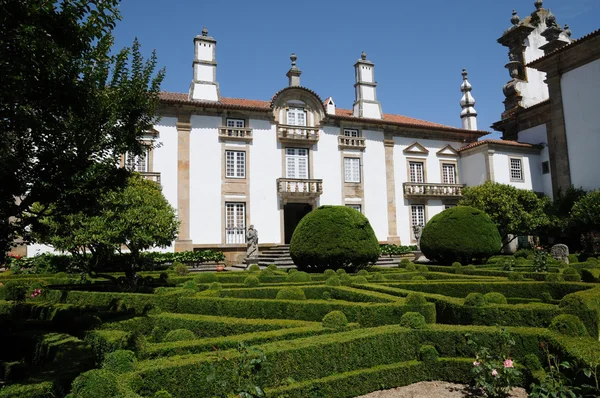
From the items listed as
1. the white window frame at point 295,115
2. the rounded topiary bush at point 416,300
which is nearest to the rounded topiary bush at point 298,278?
the rounded topiary bush at point 416,300

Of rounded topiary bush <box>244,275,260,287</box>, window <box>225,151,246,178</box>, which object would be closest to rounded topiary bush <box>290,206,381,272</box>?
rounded topiary bush <box>244,275,260,287</box>

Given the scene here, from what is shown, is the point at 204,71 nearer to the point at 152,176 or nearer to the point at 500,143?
the point at 152,176

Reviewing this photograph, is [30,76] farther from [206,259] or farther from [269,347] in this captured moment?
[206,259]

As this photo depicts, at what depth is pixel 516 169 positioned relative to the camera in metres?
26.5

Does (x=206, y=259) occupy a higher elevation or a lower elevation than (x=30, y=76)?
lower

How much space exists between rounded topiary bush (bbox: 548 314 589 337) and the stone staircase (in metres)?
14.0

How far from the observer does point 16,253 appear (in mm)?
17359

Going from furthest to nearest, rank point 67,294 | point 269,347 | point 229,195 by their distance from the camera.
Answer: point 229,195
point 67,294
point 269,347

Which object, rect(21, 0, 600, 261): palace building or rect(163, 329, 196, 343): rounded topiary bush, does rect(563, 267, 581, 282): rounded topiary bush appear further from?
rect(21, 0, 600, 261): palace building

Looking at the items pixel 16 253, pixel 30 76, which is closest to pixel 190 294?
pixel 30 76

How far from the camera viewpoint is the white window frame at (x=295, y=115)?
932 inches

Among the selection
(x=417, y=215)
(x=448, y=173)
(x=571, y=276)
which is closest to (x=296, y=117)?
(x=417, y=215)

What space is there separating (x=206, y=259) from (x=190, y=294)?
11100 mm

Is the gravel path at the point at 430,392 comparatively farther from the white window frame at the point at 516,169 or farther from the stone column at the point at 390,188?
the white window frame at the point at 516,169
